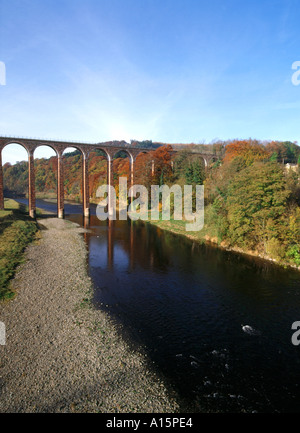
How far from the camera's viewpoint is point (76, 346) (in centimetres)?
930

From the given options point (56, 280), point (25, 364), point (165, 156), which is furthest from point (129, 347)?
point (165, 156)

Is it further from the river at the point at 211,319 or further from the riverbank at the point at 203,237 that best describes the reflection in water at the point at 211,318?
the riverbank at the point at 203,237

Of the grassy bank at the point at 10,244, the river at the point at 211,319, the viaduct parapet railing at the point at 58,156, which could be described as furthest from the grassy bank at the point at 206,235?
the grassy bank at the point at 10,244

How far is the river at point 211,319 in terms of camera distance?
7.93m

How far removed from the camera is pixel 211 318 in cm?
1187

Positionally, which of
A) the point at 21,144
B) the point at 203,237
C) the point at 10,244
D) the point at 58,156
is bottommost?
the point at 203,237

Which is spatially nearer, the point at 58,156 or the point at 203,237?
the point at 203,237

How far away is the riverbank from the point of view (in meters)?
20.4

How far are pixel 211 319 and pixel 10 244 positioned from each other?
1772cm

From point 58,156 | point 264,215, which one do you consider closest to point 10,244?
point 264,215

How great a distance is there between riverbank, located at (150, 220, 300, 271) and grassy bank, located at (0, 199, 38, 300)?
55.0 feet

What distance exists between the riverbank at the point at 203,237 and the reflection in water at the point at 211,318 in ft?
3.36

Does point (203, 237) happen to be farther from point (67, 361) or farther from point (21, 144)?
point (21, 144)

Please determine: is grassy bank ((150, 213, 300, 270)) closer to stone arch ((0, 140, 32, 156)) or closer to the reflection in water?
the reflection in water
